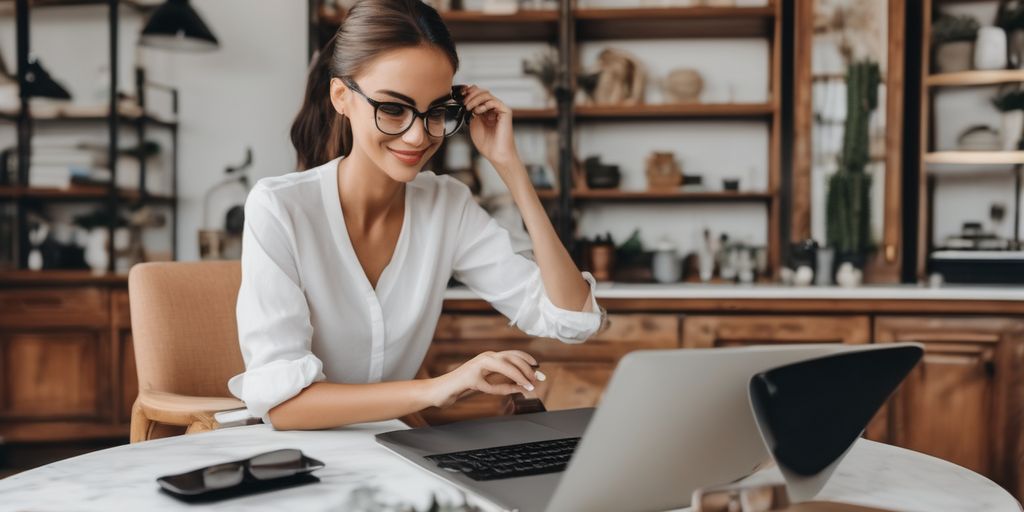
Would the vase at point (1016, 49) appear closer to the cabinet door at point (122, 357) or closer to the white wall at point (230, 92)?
the white wall at point (230, 92)

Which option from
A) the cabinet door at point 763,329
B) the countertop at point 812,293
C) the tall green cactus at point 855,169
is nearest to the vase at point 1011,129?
the tall green cactus at point 855,169

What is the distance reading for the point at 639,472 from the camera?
70cm

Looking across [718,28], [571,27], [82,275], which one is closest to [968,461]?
[718,28]

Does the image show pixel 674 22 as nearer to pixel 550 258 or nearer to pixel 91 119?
pixel 550 258

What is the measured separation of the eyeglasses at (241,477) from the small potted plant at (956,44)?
10.5ft

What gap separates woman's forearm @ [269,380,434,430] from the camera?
112cm

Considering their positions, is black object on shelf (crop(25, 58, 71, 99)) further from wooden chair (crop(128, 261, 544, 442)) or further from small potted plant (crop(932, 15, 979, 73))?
small potted plant (crop(932, 15, 979, 73))

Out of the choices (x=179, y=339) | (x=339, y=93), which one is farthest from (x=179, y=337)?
(x=339, y=93)

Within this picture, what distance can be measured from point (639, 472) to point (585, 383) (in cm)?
233

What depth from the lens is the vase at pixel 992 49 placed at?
3.13 metres

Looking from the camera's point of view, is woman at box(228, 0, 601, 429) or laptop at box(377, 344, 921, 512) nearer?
laptop at box(377, 344, 921, 512)

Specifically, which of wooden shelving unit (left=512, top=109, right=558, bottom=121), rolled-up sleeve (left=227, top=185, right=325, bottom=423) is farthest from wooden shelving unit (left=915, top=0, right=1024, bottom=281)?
rolled-up sleeve (left=227, top=185, right=325, bottom=423)

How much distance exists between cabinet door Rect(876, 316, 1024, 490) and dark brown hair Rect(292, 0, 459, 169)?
2138 mm

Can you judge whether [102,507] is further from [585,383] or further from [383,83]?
[585,383]
